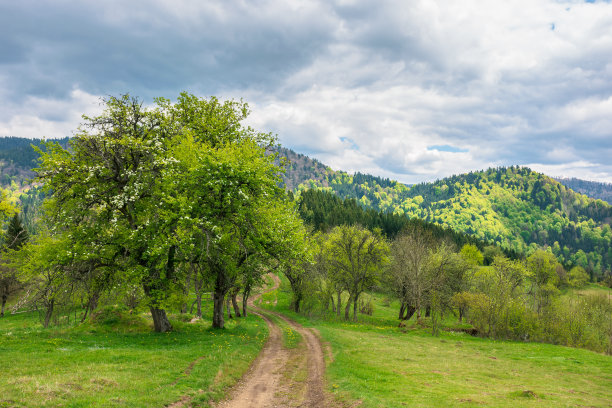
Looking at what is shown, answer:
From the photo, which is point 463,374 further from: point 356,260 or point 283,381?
point 356,260

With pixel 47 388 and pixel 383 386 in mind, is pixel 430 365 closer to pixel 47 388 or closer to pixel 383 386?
pixel 383 386

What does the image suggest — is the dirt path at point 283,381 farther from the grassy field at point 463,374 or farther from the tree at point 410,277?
the tree at point 410,277

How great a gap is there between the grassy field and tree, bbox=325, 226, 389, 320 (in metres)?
13.3

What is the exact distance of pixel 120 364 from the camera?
1694cm

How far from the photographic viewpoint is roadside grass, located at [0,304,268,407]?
12164mm

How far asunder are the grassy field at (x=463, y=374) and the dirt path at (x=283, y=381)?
121cm

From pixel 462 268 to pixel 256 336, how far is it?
45.3m

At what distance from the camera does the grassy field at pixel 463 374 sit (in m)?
15.8

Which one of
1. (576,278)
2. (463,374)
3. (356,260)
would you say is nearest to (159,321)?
(463,374)

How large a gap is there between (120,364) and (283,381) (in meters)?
9.06

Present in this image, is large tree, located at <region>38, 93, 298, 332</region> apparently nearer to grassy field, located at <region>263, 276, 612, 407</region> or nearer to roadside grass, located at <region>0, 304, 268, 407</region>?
roadside grass, located at <region>0, 304, 268, 407</region>

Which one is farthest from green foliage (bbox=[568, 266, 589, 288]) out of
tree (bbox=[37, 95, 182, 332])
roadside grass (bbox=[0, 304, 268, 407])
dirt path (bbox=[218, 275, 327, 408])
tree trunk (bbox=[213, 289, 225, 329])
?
tree (bbox=[37, 95, 182, 332])

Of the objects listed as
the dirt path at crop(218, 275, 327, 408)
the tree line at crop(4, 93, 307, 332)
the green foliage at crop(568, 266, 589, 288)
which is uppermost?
the tree line at crop(4, 93, 307, 332)

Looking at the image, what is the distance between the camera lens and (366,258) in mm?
51125
